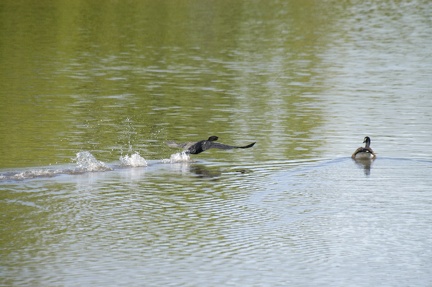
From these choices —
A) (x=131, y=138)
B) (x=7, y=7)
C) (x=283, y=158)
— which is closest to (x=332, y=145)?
(x=283, y=158)

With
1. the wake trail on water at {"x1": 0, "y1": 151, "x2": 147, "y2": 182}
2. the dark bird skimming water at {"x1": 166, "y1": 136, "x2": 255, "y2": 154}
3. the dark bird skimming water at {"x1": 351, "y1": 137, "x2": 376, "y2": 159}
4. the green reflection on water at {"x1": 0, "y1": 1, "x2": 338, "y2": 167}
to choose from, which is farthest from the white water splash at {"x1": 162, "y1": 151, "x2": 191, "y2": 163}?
the dark bird skimming water at {"x1": 351, "y1": 137, "x2": 376, "y2": 159}

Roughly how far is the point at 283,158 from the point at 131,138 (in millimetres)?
4638

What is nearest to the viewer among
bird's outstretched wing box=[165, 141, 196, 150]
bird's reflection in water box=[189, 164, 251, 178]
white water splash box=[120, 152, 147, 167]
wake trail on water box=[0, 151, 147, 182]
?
wake trail on water box=[0, 151, 147, 182]

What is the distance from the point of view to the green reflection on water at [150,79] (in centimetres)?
2675

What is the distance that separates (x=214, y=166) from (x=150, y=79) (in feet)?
54.5

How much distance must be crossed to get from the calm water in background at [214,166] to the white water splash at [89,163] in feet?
0.12

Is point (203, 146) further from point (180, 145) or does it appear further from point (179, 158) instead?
point (180, 145)

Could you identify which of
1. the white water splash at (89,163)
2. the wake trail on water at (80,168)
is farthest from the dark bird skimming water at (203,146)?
the white water splash at (89,163)

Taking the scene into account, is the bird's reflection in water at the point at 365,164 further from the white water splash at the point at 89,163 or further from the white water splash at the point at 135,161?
the white water splash at the point at 89,163

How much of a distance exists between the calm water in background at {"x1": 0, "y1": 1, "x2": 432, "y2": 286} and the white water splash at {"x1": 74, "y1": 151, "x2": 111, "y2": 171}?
1.5 inches

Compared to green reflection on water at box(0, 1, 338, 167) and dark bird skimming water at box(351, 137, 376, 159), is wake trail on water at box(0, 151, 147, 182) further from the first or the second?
dark bird skimming water at box(351, 137, 376, 159)

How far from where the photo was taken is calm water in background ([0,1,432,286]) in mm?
15508

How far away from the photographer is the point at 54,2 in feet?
249

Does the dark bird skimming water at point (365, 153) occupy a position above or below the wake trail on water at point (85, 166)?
above
